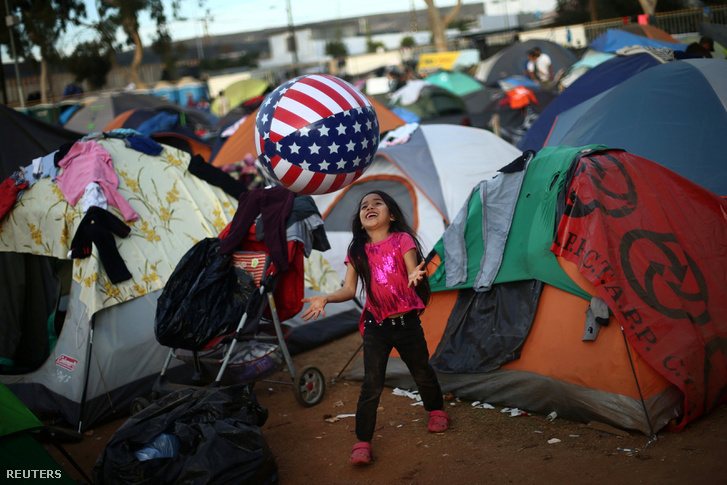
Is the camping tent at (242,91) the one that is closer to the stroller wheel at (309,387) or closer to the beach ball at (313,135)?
the stroller wheel at (309,387)

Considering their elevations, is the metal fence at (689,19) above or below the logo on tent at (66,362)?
above

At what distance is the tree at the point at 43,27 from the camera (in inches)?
1225

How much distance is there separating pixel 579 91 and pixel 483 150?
1.56 metres

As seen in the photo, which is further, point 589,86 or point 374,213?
point 589,86

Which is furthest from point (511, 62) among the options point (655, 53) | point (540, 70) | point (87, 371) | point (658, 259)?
point (87, 371)

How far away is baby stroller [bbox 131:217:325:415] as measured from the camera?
15.8 ft

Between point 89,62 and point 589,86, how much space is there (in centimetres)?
3464

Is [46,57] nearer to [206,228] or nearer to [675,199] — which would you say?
[206,228]

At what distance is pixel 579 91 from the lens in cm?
802

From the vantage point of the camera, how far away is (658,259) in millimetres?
3996

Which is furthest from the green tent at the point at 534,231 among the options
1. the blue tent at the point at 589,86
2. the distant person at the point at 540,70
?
the distant person at the point at 540,70

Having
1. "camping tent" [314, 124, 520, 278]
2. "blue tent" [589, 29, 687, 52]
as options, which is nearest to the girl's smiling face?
"camping tent" [314, 124, 520, 278]

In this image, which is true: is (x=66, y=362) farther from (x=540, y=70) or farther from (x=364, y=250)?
(x=540, y=70)

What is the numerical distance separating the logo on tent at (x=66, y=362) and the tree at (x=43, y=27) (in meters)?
29.5
